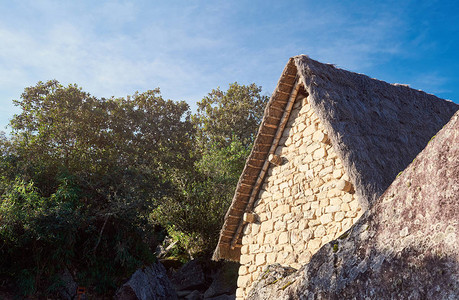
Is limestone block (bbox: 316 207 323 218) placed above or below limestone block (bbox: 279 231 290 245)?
above

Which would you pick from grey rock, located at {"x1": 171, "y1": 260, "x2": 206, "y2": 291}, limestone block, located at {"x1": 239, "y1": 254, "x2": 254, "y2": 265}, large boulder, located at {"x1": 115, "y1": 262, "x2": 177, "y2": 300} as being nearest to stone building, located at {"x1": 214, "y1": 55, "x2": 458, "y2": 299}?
limestone block, located at {"x1": 239, "y1": 254, "x2": 254, "y2": 265}

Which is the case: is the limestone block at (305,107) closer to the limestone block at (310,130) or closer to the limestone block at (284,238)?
the limestone block at (310,130)

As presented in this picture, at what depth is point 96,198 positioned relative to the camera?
13352 mm

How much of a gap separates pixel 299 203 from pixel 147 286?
8295 mm

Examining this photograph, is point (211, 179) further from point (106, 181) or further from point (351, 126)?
point (351, 126)

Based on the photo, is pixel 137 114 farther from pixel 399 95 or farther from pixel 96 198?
pixel 399 95

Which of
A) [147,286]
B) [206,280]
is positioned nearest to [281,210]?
[147,286]

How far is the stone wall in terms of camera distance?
5.89 m

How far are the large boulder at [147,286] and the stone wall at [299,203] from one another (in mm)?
6310

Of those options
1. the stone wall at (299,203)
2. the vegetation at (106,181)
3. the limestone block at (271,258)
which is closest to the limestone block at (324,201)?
the stone wall at (299,203)

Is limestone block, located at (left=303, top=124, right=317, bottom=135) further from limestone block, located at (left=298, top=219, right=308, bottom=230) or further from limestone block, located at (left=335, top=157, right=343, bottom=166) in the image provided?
limestone block, located at (left=298, top=219, right=308, bottom=230)

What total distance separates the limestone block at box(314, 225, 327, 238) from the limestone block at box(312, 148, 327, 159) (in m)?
1.19

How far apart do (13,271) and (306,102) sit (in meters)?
9.56

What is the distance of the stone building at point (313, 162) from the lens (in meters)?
5.77
